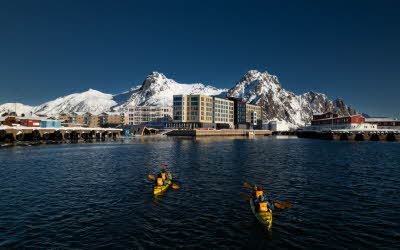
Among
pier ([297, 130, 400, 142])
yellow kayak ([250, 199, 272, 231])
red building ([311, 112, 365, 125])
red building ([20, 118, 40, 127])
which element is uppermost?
red building ([311, 112, 365, 125])

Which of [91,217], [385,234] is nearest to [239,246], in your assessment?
[385,234]

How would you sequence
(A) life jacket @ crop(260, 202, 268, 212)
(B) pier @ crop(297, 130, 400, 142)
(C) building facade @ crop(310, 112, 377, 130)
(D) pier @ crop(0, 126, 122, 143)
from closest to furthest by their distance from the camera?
1. (A) life jacket @ crop(260, 202, 268, 212)
2. (D) pier @ crop(0, 126, 122, 143)
3. (B) pier @ crop(297, 130, 400, 142)
4. (C) building facade @ crop(310, 112, 377, 130)

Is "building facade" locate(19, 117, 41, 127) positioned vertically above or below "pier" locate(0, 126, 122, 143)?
above

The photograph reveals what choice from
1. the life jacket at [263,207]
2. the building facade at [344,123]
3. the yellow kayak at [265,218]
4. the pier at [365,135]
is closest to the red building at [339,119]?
the building facade at [344,123]

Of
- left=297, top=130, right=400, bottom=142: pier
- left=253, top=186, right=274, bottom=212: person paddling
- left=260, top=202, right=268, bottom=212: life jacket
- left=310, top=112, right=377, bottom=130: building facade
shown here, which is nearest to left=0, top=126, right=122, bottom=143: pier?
left=253, top=186, right=274, bottom=212: person paddling

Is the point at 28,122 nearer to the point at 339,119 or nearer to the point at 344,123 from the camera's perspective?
the point at 344,123

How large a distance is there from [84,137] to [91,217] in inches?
4423

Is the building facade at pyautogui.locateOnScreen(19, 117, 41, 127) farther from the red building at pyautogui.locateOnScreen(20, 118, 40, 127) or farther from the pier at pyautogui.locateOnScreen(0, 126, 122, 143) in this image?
the pier at pyautogui.locateOnScreen(0, 126, 122, 143)

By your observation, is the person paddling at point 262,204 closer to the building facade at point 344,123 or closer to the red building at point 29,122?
the building facade at point 344,123

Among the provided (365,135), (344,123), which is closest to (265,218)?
(365,135)

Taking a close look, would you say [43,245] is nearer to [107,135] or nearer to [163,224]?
[163,224]

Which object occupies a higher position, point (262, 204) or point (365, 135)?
point (365, 135)

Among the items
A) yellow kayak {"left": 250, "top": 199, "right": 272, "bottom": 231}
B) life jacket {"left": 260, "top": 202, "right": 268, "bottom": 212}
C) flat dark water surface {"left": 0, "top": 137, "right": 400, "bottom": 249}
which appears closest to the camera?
flat dark water surface {"left": 0, "top": 137, "right": 400, "bottom": 249}

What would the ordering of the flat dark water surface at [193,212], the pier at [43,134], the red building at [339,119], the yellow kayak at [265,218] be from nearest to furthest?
the flat dark water surface at [193,212] → the yellow kayak at [265,218] → the pier at [43,134] → the red building at [339,119]
